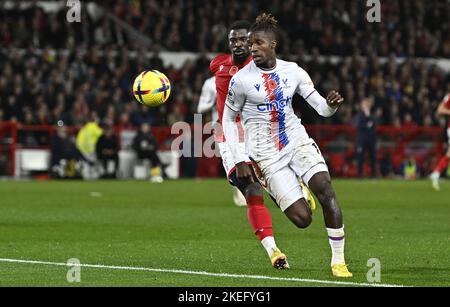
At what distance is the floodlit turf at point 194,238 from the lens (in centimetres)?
1016

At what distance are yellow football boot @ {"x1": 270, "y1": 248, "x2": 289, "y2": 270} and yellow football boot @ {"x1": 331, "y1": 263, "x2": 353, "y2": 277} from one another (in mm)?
652

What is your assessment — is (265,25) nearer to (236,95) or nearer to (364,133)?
(236,95)

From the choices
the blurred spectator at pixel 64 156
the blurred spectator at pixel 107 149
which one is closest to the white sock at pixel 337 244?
the blurred spectator at pixel 64 156

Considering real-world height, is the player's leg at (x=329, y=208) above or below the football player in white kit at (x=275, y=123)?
below

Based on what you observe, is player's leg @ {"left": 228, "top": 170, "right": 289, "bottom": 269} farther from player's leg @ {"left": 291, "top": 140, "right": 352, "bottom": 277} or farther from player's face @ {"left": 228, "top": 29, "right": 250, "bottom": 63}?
player's face @ {"left": 228, "top": 29, "right": 250, "bottom": 63}

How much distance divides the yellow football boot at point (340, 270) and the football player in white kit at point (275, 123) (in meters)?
0.57

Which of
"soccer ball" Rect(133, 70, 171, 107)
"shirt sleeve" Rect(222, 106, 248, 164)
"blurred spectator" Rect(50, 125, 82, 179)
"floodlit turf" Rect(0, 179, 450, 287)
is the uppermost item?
"soccer ball" Rect(133, 70, 171, 107)

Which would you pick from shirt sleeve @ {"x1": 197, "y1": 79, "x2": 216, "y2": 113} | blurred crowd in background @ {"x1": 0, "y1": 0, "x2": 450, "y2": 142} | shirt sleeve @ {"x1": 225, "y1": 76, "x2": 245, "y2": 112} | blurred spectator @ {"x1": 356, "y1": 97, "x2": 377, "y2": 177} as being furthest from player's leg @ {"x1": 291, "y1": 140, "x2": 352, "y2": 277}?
blurred spectator @ {"x1": 356, "y1": 97, "x2": 377, "y2": 177}

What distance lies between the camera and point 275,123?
35.3 ft

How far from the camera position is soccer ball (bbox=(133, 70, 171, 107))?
12.9 m

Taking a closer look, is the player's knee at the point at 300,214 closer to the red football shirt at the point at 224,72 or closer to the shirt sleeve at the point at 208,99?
the red football shirt at the point at 224,72

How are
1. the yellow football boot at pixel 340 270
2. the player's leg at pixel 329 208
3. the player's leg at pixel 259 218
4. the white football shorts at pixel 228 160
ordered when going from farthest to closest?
the white football shorts at pixel 228 160, the player's leg at pixel 259 218, the player's leg at pixel 329 208, the yellow football boot at pixel 340 270

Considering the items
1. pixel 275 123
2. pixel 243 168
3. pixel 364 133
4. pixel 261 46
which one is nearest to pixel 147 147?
pixel 364 133

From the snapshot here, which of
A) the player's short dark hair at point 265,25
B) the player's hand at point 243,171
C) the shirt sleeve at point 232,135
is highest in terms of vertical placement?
the player's short dark hair at point 265,25
